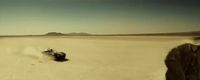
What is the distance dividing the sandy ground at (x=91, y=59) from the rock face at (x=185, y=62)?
1.73 meters

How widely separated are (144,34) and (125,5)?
676mm

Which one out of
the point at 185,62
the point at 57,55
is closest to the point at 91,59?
the point at 57,55

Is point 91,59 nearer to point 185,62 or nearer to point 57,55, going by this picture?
point 57,55

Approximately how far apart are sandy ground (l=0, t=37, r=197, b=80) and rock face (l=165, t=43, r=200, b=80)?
173 centimetres

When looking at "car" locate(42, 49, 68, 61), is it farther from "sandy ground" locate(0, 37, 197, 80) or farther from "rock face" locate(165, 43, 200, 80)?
"rock face" locate(165, 43, 200, 80)

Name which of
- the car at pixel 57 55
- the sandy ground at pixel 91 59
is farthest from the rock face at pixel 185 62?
the car at pixel 57 55

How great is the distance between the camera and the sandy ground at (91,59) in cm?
525

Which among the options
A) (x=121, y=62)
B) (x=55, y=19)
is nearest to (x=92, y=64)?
(x=121, y=62)

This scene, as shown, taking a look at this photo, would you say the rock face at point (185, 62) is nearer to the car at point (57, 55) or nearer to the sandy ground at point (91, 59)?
the sandy ground at point (91, 59)

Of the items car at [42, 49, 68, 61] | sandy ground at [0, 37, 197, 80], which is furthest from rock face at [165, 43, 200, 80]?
car at [42, 49, 68, 61]

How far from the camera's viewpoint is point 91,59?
631cm

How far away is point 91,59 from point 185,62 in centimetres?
311

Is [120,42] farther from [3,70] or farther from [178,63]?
[178,63]

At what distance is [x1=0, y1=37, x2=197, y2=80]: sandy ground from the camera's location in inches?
207
